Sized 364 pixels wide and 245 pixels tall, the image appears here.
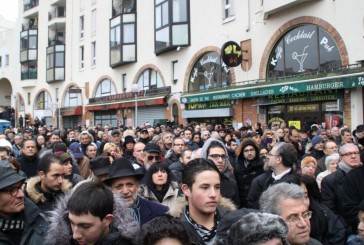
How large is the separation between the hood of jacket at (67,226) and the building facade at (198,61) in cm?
1197

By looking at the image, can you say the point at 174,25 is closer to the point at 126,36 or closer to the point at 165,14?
the point at 165,14

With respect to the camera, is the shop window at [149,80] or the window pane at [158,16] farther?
the shop window at [149,80]

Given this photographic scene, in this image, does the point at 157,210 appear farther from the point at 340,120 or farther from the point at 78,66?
the point at 78,66

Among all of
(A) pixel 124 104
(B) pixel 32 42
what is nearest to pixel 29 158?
(A) pixel 124 104

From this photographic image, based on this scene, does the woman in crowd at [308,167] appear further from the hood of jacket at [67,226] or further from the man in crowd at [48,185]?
the hood of jacket at [67,226]

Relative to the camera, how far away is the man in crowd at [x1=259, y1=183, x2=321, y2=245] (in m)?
2.77

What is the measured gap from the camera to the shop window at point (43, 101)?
37.0 meters

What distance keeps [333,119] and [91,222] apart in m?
13.5

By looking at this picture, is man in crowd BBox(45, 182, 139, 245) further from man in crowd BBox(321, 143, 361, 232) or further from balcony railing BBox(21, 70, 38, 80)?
balcony railing BBox(21, 70, 38, 80)

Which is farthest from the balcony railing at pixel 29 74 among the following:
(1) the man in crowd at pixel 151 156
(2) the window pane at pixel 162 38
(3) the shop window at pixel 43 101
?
(1) the man in crowd at pixel 151 156

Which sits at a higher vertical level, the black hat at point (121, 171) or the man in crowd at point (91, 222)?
the black hat at point (121, 171)

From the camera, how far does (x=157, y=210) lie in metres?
3.41

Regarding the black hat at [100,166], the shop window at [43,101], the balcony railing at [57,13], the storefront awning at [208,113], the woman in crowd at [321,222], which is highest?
the balcony railing at [57,13]

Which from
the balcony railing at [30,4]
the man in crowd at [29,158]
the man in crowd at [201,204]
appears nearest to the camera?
the man in crowd at [201,204]
